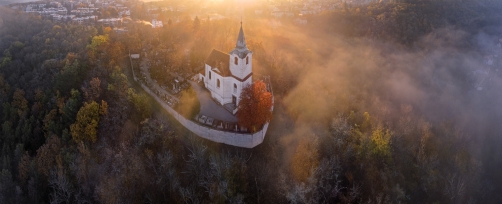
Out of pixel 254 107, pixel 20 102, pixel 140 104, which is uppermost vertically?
pixel 254 107

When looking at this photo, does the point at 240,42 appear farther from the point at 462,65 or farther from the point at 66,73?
the point at 462,65

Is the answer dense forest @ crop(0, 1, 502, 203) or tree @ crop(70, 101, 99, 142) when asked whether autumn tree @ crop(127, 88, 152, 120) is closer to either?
dense forest @ crop(0, 1, 502, 203)

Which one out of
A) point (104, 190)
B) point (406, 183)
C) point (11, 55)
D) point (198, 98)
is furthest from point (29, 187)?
point (406, 183)

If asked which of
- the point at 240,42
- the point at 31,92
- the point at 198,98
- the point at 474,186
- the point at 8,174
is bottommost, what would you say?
the point at 474,186

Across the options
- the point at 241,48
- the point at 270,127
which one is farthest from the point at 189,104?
the point at 270,127

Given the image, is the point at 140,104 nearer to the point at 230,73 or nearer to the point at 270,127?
the point at 230,73

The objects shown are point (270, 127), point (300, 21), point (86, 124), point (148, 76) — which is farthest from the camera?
point (300, 21)

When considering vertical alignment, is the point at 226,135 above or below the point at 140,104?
below
